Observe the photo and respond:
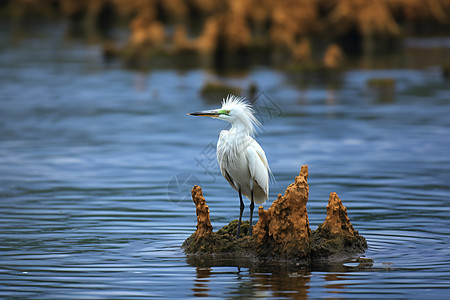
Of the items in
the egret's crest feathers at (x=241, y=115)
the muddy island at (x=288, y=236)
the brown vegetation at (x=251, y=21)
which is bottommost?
the muddy island at (x=288, y=236)

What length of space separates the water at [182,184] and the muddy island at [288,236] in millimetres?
282

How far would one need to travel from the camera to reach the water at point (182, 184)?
33.5 ft

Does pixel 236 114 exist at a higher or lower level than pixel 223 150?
higher

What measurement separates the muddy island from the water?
0.28 meters

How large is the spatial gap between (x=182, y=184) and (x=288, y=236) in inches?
283

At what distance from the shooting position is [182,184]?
699 inches

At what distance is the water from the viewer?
10203 millimetres

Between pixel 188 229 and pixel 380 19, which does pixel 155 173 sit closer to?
pixel 188 229

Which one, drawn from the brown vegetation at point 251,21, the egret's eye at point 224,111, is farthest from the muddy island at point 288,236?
the brown vegetation at point 251,21

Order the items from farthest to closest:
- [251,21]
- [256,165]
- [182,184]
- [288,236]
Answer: [251,21] < [182,184] < [256,165] < [288,236]

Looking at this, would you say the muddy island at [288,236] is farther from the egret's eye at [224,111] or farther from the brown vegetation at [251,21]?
the brown vegetation at [251,21]

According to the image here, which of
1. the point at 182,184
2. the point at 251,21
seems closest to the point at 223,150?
the point at 182,184

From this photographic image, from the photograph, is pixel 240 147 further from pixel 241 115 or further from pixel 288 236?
pixel 288 236

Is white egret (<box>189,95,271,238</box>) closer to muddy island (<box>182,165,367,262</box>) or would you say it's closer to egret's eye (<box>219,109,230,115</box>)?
egret's eye (<box>219,109,230,115</box>)
